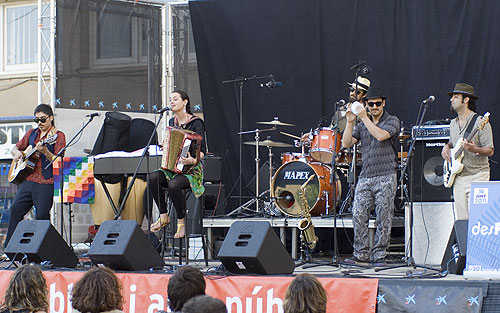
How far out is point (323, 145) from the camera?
9.49 meters

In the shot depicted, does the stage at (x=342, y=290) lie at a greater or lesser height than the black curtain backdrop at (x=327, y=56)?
lesser

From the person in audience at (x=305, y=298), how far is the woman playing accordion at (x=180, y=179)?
345 cm

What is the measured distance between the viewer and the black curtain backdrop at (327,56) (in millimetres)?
9672

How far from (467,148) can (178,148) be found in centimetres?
260

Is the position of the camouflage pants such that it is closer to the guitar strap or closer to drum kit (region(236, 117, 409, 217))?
the guitar strap

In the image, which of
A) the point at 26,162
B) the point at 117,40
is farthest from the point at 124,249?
the point at 117,40

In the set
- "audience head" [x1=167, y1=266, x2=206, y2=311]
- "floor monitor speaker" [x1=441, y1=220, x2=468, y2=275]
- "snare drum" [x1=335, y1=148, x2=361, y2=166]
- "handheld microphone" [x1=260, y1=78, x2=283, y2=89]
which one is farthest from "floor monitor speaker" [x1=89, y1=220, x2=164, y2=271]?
"handheld microphone" [x1=260, y1=78, x2=283, y2=89]

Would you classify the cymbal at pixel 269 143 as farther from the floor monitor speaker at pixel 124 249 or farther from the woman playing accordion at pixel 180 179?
the floor monitor speaker at pixel 124 249

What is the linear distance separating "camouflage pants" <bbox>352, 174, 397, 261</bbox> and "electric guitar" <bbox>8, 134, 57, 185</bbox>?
3.33 m

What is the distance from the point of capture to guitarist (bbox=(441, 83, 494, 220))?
7.29 meters

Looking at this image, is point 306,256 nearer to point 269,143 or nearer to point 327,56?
point 269,143

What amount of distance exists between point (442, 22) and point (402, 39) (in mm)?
531

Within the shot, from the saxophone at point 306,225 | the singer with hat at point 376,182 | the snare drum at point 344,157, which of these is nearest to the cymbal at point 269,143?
the snare drum at point 344,157

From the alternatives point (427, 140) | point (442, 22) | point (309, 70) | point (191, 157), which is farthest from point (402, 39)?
point (191, 157)
